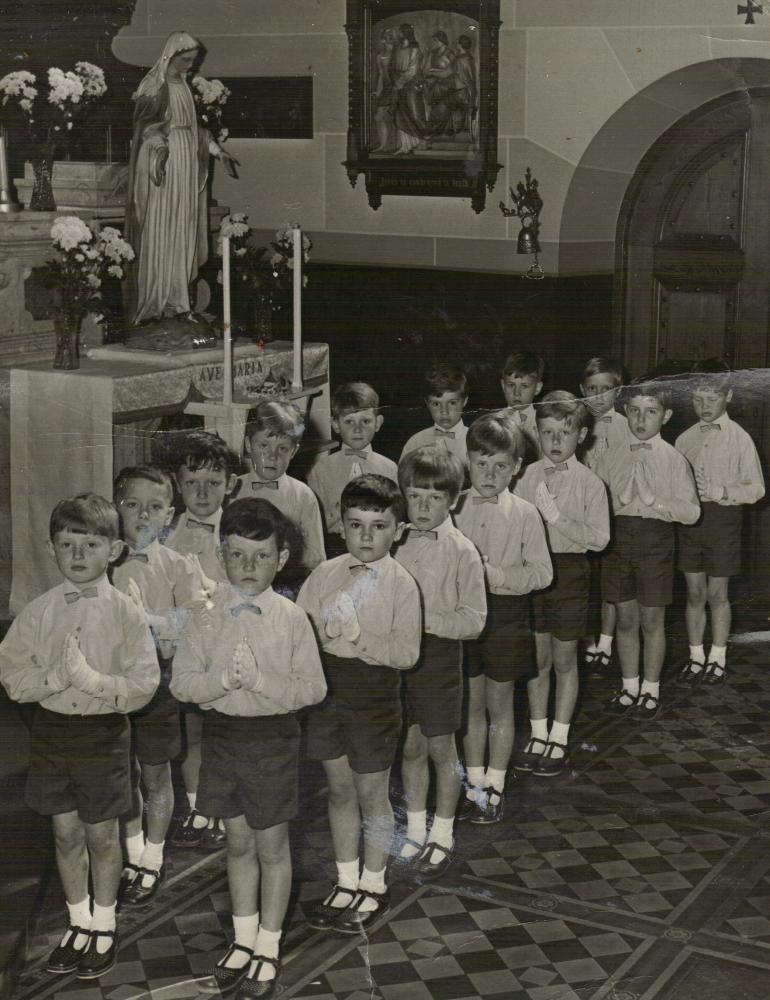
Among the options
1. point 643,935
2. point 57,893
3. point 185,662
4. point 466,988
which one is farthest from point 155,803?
point 643,935

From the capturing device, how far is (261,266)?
429 centimetres

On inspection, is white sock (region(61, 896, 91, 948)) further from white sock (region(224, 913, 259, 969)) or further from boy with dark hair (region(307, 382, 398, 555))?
boy with dark hair (region(307, 382, 398, 555))

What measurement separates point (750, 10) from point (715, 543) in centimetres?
152

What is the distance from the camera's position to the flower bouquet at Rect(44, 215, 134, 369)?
12.4 ft

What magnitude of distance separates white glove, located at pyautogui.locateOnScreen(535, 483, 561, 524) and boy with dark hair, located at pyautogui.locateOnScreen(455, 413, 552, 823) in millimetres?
291

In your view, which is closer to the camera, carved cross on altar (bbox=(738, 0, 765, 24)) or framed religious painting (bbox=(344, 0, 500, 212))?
carved cross on altar (bbox=(738, 0, 765, 24))

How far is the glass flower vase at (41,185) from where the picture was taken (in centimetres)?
414

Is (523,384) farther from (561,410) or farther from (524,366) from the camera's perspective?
(561,410)

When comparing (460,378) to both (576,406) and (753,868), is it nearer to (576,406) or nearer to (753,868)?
(576,406)

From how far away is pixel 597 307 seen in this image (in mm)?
4492

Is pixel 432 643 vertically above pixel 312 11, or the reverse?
pixel 312 11

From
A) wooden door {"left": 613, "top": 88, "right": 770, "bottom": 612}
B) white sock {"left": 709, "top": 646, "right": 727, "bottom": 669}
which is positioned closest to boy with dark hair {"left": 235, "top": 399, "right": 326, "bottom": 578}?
white sock {"left": 709, "top": 646, "right": 727, "bottom": 669}

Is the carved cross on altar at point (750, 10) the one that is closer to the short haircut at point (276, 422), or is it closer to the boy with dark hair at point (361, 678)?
the short haircut at point (276, 422)

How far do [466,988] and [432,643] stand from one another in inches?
29.2
